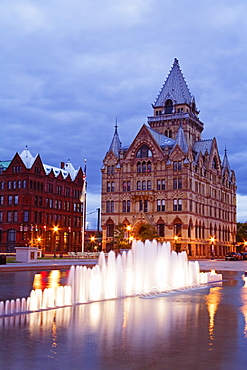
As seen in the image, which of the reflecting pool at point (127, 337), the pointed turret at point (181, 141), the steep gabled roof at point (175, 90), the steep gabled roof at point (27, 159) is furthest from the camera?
the steep gabled roof at point (175, 90)

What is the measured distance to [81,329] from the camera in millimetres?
12961

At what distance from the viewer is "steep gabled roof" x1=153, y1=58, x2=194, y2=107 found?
100 metres

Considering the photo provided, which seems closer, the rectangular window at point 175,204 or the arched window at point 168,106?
the rectangular window at point 175,204

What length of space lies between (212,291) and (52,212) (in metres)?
76.6

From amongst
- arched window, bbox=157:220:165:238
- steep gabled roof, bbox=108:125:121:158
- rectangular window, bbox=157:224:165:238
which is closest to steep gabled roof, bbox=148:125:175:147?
steep gabled roof, bbox=108:125:121:158

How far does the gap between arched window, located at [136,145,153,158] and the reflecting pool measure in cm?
7240

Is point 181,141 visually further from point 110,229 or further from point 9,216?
point 9,216

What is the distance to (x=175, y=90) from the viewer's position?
101500 millimetres

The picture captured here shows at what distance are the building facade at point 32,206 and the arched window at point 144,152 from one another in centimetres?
1925

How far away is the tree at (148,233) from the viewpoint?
7972 centimetres

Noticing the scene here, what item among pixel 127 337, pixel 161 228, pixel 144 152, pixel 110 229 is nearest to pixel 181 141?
pixel 144 152

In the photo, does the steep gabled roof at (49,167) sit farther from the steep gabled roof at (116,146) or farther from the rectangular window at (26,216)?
the steep gabled roof at (116,146)

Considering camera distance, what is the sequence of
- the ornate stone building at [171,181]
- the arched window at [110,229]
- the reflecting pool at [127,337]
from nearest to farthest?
the reflecting pool at [127,337]
the ornate stone building at [171,181]
the arched window at [110,229]

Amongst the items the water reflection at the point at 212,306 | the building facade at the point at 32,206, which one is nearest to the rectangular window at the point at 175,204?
the building facade at the point at 32,206
